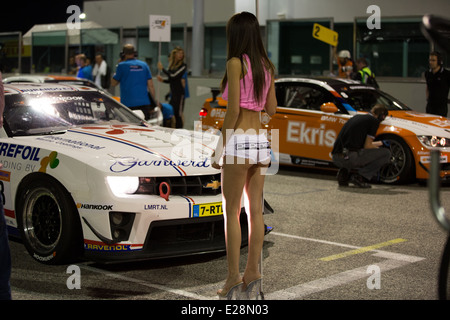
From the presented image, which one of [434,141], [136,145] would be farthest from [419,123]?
[136,145]

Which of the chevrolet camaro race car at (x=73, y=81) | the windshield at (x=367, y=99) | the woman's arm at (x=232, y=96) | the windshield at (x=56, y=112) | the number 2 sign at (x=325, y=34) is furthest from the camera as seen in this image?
the number 2 sign at (x=325, y=34)

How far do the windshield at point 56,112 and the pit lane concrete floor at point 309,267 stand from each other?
1.11m

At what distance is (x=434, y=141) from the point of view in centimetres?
1037

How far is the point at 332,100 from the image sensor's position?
11.4 metres

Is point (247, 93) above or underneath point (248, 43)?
underneath

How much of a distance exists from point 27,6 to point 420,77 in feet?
87.6

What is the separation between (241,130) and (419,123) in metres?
6.59

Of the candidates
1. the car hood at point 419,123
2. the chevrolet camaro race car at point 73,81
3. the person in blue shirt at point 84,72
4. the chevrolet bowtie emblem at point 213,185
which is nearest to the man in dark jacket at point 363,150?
the car hood at point 419,123

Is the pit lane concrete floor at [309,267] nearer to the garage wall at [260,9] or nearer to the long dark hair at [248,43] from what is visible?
the long dark hair at [248,43]

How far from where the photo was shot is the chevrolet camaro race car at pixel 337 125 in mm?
10422

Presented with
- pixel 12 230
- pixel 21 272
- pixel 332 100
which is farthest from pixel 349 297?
pixel 332 100

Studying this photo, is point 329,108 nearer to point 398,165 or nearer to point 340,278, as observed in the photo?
point 398,165

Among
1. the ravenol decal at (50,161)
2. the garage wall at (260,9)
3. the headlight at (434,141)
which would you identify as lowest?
the headlight at (434,141)
